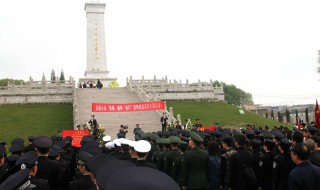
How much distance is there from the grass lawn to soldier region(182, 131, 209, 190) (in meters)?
21.6

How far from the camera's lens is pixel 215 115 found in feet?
125

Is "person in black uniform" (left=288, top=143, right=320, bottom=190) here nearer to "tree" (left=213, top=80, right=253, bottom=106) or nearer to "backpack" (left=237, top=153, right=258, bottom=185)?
"backpack" (left=237, top=153, right=258, bottom=185)

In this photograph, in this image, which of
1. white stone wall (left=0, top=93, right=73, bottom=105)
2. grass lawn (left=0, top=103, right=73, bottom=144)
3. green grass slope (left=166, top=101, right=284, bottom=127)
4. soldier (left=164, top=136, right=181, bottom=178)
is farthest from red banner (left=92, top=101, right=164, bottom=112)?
soldier (left=164, top=136, right=181, bottom=178)

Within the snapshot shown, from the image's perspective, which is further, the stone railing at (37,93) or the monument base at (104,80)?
the monument base at (104,80)

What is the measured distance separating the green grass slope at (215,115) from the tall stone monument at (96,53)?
40.5ft

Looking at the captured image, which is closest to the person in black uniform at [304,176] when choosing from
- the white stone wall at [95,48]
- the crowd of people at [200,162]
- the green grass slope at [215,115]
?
the crowd of people at [200,162]

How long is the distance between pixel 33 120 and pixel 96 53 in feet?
66.3

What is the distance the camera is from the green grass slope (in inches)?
1385

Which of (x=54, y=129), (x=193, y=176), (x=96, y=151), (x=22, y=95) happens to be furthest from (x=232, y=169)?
(x=22, y=95)

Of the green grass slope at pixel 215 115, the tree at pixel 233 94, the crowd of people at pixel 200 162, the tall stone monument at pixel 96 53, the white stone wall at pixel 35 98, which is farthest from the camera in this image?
the tree at pixel 233 94

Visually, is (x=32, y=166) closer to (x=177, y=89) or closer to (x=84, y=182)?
(x=84, y=182)

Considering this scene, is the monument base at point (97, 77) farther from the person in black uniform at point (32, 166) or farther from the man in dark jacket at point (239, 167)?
the person in black uniform at point (32, 166)

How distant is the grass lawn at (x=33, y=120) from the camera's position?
97.5 feet

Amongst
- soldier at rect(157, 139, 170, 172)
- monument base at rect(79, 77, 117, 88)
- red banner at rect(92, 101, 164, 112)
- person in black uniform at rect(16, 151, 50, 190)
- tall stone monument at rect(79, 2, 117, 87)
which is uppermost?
tall stone monument at rect(79, 2, 117, 87)
